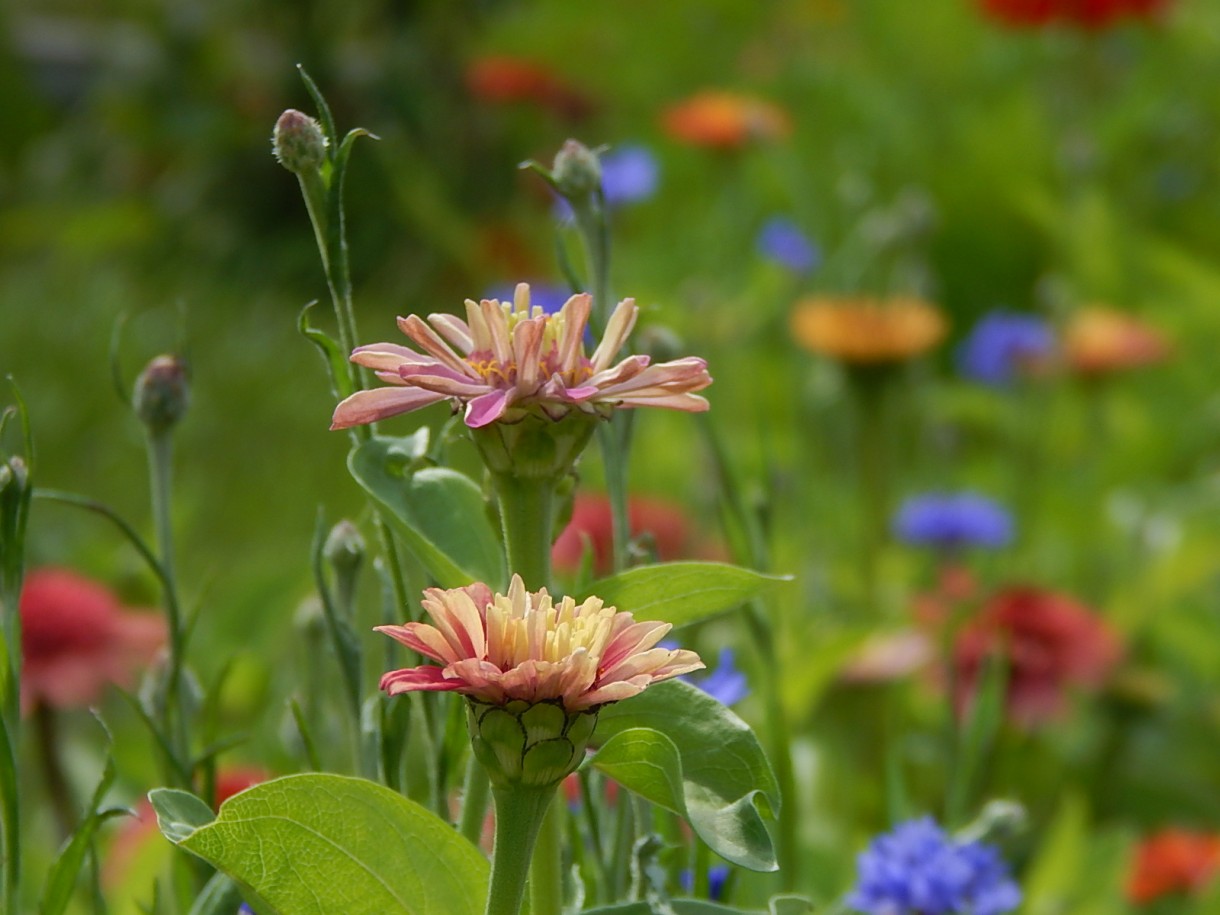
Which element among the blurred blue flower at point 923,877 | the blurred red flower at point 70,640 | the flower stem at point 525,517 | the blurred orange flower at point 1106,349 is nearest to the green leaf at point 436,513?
the flower stem at point 525,517

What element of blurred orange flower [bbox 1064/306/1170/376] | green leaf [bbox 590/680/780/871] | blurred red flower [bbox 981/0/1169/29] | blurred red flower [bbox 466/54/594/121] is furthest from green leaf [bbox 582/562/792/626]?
blurred red flower [bbox 466/54/594/121]

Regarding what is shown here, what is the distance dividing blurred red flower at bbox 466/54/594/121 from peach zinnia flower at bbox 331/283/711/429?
67.6 inches

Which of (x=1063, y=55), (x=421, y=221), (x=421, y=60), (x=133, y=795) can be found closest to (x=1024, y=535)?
(x=133, y=795)

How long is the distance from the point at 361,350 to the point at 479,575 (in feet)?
0.17

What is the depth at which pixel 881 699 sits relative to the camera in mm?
769

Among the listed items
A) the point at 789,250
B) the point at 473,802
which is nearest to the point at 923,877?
the point at 473,802

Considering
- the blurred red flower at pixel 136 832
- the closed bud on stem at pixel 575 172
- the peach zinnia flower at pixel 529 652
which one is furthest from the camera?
the blurred red flower at pixel 136 832

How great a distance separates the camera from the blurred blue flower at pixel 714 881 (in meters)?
0.32

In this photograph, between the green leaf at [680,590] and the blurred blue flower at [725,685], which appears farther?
the blurred blue flower at [725,685]

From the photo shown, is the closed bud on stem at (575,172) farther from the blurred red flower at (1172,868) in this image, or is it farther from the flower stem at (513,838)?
the blurred red flower at (1172,868)

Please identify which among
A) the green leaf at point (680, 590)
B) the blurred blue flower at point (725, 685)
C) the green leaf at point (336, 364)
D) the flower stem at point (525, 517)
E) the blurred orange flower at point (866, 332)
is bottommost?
the green leaf at point (680, 590)

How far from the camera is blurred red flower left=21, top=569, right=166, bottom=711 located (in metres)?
0.58

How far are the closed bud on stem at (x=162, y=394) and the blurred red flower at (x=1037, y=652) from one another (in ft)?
1.62

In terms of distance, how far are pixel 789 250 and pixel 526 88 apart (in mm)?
823
